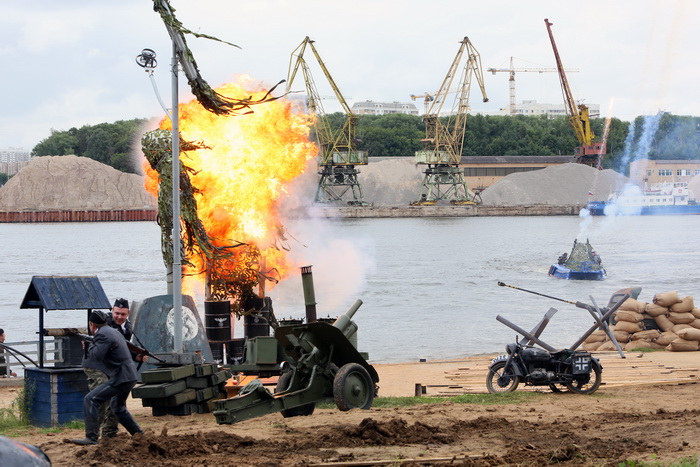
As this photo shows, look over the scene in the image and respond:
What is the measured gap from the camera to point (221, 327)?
2212 cm

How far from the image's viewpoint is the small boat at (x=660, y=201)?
14550cm

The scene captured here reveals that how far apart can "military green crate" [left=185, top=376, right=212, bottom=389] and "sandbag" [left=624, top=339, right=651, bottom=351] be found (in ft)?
55.2

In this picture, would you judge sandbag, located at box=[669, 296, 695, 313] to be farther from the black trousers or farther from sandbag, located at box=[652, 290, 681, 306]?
the black trousers

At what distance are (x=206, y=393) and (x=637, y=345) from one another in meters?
17.4

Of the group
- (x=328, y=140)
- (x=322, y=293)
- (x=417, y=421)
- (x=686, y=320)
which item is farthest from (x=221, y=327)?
(x=328, y=140)

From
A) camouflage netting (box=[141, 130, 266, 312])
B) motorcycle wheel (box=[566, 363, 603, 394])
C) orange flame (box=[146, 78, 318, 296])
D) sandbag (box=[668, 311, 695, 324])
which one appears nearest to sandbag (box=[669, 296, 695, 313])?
sandbag (box=[668, 311, 695, 324])

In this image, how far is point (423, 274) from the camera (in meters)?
71.5

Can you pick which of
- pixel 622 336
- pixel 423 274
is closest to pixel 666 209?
pixel 423 274

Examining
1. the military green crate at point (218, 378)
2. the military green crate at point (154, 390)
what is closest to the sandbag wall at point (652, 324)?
the military green crate at point (218, 378)

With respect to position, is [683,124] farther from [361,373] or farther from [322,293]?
[361,373]

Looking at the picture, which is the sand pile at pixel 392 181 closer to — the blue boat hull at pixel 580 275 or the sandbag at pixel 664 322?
the blue boat hull at pixel 580 275

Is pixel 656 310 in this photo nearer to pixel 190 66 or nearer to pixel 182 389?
pixel 190 66

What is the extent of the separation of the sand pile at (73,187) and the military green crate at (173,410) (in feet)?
518

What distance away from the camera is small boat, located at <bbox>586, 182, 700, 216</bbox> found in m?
146
